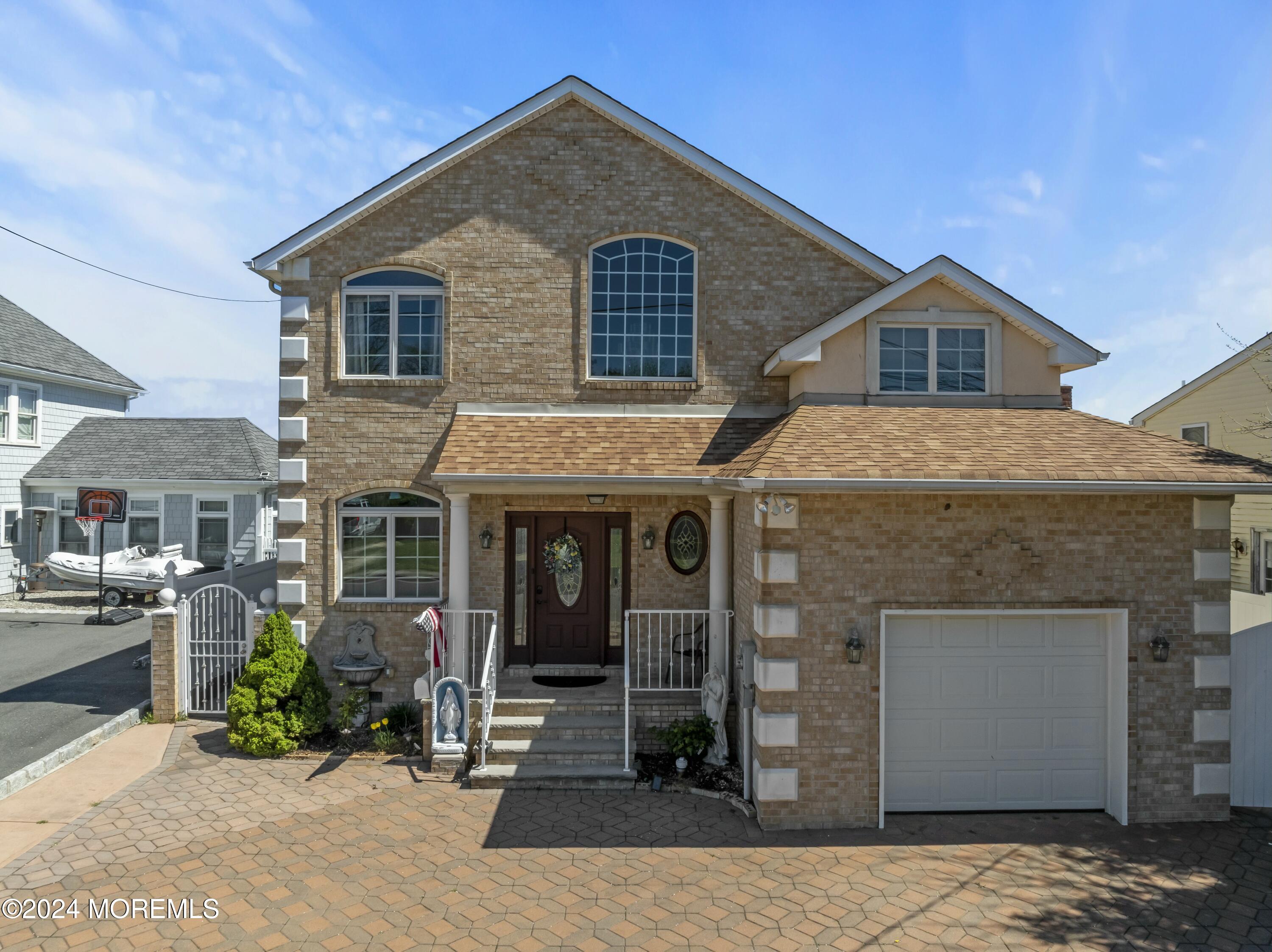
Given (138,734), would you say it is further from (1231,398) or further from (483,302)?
(1231,398)

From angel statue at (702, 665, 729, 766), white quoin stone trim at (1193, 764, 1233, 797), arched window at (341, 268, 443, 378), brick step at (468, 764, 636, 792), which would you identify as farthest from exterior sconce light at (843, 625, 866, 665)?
arched window at (341, 268, 443, 378)

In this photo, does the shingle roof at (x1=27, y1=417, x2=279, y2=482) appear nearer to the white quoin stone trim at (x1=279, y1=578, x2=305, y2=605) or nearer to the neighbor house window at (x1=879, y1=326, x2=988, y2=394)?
the white quoin stone trim at (x1=279, y1=578, x2=305, y2=605)

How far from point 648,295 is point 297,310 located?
5128mm

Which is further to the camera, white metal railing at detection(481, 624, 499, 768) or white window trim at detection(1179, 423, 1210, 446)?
white window trim at detection(1179, 423, 1210, 446)

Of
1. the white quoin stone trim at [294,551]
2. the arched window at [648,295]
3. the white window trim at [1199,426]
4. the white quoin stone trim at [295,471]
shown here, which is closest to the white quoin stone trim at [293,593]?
the white quoin stone trim at [294,551]

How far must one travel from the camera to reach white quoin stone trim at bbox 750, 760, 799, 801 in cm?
734

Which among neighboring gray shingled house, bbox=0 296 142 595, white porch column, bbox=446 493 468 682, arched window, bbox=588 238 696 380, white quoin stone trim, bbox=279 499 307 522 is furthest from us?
neighboring gray shingled house, bbox=0 296 142 595

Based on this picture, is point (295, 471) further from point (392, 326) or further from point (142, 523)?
point (142, 523)

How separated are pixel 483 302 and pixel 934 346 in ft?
21.0

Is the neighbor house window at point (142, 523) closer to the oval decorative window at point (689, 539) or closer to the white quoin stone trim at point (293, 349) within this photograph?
the white quoin stone trim at point (293, 349)

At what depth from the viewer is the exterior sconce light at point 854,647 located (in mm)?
7395

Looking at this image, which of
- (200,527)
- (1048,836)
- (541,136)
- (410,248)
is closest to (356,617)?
(410,248)

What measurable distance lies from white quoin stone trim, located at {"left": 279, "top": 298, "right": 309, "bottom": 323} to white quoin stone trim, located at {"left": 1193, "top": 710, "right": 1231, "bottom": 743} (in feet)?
39.9

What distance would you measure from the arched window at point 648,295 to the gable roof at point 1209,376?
10565 mm
